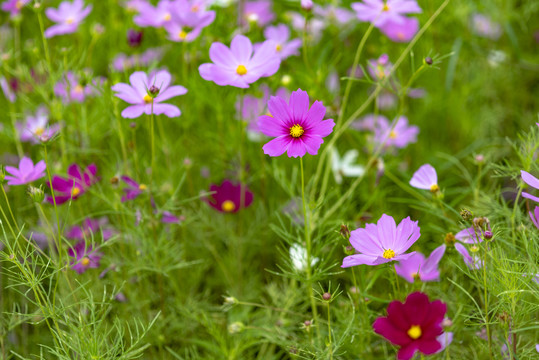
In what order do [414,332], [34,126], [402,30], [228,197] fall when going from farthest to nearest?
[402,30], [34,126], [228,197], [414,332]

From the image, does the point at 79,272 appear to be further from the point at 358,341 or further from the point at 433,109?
the point at 433,109

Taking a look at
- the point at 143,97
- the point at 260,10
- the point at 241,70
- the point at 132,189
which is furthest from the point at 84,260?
the point at 260,10

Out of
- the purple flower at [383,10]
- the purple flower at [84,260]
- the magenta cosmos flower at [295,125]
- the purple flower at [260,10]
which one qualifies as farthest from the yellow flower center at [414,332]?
the purple flower at [260,10]

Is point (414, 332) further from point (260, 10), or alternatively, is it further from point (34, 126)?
point (260, 10)

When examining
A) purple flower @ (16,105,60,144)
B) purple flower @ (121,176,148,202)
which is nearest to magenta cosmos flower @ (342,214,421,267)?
purple flower @ (121,176,148,202)

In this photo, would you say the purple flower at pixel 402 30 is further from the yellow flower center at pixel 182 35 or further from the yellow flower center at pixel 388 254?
the yellow flower center at pixel 388 254

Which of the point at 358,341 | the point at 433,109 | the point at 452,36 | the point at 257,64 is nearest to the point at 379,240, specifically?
the point at 358,341
